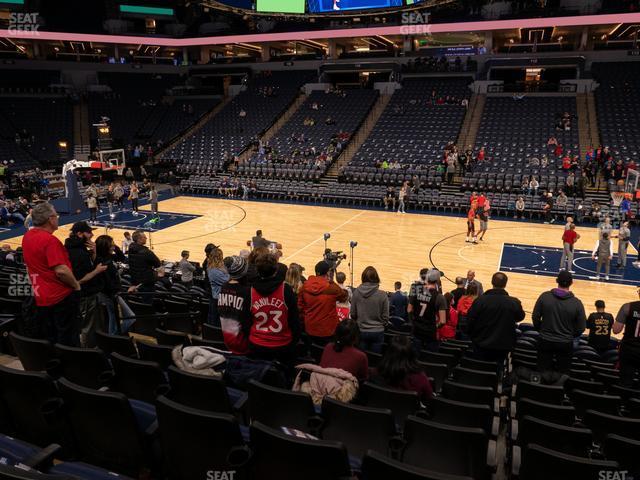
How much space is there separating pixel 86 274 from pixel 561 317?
5260mm

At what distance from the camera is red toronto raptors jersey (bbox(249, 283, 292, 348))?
4.16 metres

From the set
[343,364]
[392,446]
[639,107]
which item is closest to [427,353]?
[343,364]

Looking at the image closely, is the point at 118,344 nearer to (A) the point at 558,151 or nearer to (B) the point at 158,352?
(B) the point at 158,352

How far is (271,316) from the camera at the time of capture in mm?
4188

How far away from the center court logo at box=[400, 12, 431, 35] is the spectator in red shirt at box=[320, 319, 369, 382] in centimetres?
3331

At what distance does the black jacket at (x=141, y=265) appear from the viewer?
8.20 m

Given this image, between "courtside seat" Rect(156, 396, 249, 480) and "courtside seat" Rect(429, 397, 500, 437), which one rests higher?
"courtside seat" Rect(156, 396, 249, 480)

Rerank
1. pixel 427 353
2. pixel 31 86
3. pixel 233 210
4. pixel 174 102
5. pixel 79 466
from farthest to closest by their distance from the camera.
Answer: pixel 174 102
pixel 31 86
pixel 233 210
pixel 427 353
pixel 79 466

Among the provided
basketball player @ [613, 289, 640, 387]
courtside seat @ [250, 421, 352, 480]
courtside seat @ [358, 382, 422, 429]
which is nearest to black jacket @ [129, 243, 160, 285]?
courtside seat @ [358, 382, 422, 429]

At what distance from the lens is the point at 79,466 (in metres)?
2.78

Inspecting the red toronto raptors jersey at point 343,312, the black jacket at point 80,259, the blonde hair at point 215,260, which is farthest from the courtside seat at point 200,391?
the blonde hair at point 215,260

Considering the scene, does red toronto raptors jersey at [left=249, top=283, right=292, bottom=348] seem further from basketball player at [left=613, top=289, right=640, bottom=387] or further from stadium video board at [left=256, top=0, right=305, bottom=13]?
stadium video board at [left=256, top=0, right=305, bottom=13]

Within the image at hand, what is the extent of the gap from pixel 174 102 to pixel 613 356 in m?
40.3

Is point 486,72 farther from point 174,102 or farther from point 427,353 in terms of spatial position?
point 427,353
